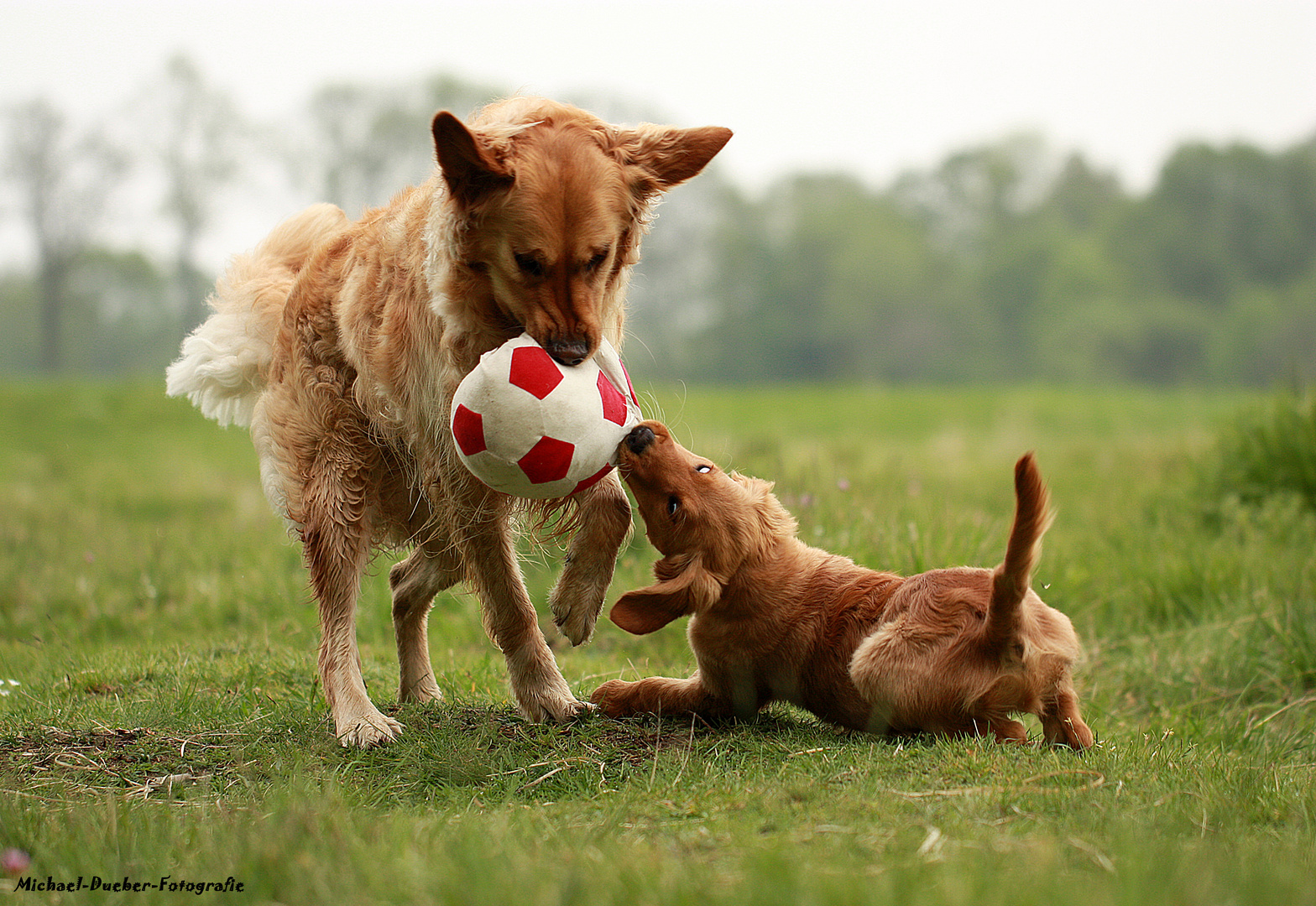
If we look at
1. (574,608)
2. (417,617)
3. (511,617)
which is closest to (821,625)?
(574,608)

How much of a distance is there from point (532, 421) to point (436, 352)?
2.28ft

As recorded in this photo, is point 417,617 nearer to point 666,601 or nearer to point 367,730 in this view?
point 367,730

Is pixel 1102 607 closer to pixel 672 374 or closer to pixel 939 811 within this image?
pixel 939 811

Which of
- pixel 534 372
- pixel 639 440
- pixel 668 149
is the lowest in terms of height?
pixel 639 440

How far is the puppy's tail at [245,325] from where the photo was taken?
4.86 metres

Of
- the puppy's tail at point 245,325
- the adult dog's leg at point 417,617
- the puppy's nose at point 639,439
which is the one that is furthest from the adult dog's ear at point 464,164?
the adult dog's leg at point 417,617

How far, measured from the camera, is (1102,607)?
19.9ft

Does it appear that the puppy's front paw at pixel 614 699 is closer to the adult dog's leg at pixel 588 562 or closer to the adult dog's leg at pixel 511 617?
the adult dog's leg at pixel 511 617

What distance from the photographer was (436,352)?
379 cm

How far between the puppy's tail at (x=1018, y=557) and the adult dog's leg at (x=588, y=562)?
1.36 meters

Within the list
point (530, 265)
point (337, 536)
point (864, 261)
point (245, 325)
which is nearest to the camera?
point (530, 265)

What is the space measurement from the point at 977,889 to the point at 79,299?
43.6 metres

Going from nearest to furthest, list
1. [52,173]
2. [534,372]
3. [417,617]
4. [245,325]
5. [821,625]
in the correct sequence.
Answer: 1. [534,372]
2. [821,625]
3. [417,617]
4. [245,325]
5. [52,173]

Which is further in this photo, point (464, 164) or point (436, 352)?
point (436, 352)
